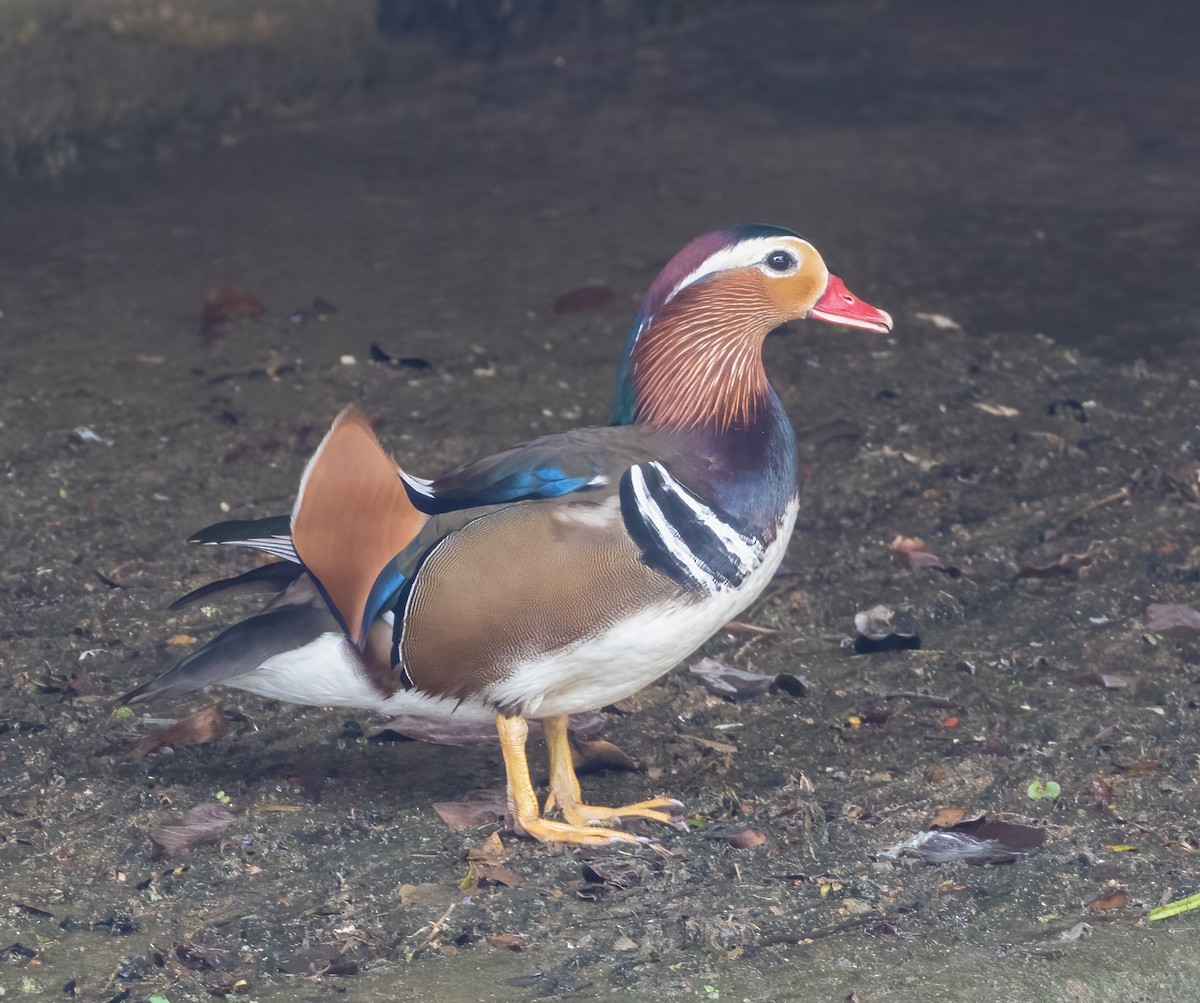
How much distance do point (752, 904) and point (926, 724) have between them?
0.80 m

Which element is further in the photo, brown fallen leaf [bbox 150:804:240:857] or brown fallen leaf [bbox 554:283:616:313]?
brown fallen leaf [bbox 554:283:616:313]

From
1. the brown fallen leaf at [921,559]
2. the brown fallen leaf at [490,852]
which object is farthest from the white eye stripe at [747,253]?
the brown fallen leaf at [921,559]

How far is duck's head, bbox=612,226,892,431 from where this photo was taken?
2.98 metres

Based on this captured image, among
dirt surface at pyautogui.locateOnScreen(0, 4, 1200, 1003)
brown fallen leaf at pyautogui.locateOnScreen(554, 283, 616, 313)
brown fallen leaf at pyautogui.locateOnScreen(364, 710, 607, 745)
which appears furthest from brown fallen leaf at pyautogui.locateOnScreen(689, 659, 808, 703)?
brown fallen leaf at pyautogui.locateOnScreen(554, 283, 616, 313)

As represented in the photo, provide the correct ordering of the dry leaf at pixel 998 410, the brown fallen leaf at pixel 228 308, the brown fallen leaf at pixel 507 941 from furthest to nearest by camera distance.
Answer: the brown fallen leaf at pixel 228 308 → the dry leaf at pixel 998 410 → the brown fallen leaf at pixel 507 941

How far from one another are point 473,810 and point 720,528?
2.50ft

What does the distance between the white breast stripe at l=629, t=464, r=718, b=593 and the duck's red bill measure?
21.4 inches

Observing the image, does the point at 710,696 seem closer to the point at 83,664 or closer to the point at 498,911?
the point at 498,911

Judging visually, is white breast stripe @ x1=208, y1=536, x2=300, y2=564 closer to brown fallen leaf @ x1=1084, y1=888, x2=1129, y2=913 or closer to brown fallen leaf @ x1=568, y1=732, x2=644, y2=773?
brown fallen leaf @ x1=568, y1=732, x2=644, y2=773

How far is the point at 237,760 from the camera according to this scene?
3.29 metres

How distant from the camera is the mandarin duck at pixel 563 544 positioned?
2775 mm

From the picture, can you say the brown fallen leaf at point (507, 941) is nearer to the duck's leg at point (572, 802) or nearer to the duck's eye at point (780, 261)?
the duck's leg at point (572, 802)

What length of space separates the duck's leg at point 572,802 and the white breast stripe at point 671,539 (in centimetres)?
50

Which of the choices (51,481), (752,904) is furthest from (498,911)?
(51,481)
